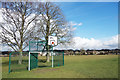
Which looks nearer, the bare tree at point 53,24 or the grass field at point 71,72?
the grass field at point 71,72

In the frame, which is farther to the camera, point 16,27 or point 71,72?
point 16,27

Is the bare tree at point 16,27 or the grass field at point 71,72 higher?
the bare tree at point 16,27

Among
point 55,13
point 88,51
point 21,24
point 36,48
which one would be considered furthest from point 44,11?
point 88,51

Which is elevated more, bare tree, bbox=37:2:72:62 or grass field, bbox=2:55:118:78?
bare tree, bbox=37:2:72:62

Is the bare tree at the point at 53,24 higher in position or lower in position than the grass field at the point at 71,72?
higher

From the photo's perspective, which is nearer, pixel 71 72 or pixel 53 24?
pixel 71 72

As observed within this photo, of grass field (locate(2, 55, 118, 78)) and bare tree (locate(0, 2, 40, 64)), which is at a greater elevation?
bare tree (locate(0, 2, 40, 64))

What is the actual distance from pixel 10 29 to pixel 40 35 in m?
5.69

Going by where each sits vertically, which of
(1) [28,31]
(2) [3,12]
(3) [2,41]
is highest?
(2) [3,12]

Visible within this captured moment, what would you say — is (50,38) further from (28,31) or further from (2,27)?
(2,27)

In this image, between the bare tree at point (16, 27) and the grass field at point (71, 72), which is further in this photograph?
the bare tree at point (16, 27)

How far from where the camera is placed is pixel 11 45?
70.0 ft

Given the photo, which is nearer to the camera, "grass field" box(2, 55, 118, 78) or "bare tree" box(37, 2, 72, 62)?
"grass field" box(2, 55, 118, 78)

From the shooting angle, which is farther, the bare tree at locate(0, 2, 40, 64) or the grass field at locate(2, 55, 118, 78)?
the bare tree at locate(0, 2, 40, 64)
